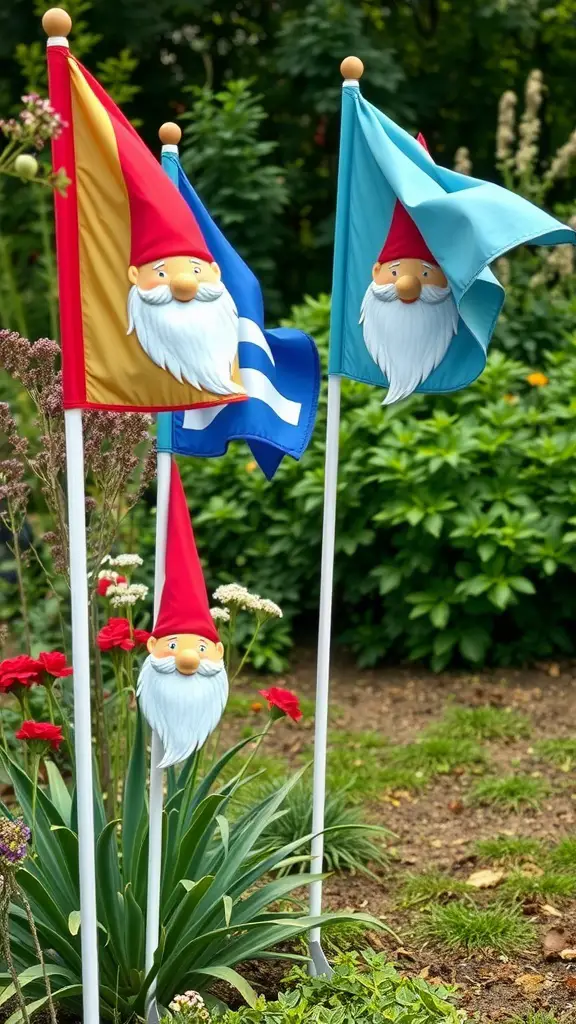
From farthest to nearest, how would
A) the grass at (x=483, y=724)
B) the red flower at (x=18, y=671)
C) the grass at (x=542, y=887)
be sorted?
the grass at (x=483, y=724) < the grass at (x=542, y=887) < the red flower at (x=18, y=671)

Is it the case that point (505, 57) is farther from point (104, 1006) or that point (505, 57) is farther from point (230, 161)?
point (104, 1006)

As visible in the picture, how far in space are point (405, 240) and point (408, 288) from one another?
113 mm

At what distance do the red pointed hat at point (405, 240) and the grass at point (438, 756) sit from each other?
2.33m

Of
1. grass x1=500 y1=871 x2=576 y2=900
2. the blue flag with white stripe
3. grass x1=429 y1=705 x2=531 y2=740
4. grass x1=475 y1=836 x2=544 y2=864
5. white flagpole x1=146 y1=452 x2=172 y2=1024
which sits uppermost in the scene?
the blue flag with white stripe

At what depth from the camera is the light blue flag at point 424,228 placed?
236cm

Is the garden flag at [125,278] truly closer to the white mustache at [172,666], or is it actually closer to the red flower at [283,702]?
the white mustache at [172,666]

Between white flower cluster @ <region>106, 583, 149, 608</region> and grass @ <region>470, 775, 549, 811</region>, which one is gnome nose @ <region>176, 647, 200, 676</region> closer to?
white flower cluster @ <region>106, 583, 149, 608</region>

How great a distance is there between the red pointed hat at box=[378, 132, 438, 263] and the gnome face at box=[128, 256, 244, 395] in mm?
503

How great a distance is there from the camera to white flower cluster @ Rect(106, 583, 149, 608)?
9.89 feet

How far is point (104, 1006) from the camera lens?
2.66 metres

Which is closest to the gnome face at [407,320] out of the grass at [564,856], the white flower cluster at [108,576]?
the white flower cluster at [108,576]

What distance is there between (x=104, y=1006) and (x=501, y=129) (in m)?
5.37

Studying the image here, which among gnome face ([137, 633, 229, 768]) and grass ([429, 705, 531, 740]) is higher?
gnome face ([137, 633, 229, 768])

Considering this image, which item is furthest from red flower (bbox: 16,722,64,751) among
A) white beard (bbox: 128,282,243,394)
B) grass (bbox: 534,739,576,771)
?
grass (bbox: 534,739,576,771)
